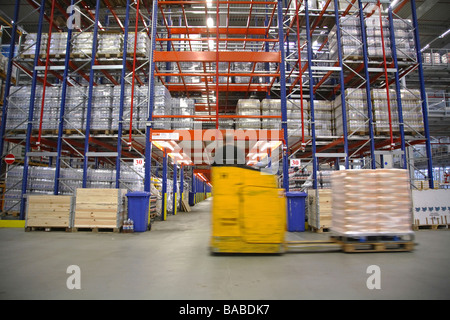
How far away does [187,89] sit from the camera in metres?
12.8

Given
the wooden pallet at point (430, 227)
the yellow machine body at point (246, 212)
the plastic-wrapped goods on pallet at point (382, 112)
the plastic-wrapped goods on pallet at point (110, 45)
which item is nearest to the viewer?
the yellow machine body at point (246, 212)

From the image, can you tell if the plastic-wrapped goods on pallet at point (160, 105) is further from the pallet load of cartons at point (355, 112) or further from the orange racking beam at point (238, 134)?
the pallet load of cartons at point (355, 112)

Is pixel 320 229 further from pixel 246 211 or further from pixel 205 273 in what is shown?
pixel 205 273

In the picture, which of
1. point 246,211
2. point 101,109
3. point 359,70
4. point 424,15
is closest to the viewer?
point 246,211

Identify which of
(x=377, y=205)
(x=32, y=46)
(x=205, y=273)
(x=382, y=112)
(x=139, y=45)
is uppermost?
(x=32, y=46)

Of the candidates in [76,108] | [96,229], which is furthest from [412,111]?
[76,108]

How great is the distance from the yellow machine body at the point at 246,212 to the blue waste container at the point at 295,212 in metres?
3.57

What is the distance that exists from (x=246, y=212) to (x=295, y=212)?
412 cm

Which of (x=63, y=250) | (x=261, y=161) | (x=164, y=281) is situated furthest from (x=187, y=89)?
(x=164, y=281)

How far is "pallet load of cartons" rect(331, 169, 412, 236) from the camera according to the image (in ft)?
17.3

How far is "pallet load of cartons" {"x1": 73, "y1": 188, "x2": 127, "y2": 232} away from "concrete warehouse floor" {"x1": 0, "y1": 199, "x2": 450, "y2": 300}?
1.96 meters

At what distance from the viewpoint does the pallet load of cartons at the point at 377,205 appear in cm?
527

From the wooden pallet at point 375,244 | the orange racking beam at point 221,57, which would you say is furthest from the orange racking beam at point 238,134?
the wooden pallet at point 375,244

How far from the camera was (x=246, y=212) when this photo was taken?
494cm
